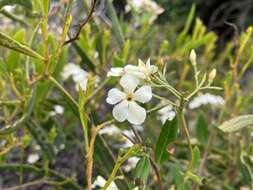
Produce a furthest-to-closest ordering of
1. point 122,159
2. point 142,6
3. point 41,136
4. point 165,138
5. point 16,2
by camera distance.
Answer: point 142,6
point 41,136
point 16,2
point 165,138
point 122,159

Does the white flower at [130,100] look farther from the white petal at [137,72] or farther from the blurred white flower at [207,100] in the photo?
the blurred white flower at [207,100]

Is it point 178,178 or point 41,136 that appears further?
point 41,136

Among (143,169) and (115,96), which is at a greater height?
(115,96)

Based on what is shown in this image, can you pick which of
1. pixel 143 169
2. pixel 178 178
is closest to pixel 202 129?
pixel 178 178

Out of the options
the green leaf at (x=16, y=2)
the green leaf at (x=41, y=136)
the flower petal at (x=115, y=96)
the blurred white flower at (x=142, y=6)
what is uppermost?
the green leaf at (x=16, y=2)

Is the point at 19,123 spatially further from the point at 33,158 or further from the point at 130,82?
the point at 33,158

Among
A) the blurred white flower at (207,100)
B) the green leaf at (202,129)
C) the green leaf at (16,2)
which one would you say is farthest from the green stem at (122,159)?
the blurred white flower at (207,100)

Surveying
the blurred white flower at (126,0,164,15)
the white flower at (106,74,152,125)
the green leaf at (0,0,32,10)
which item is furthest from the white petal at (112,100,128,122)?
the blurred white flower at (126,0,164,15)
